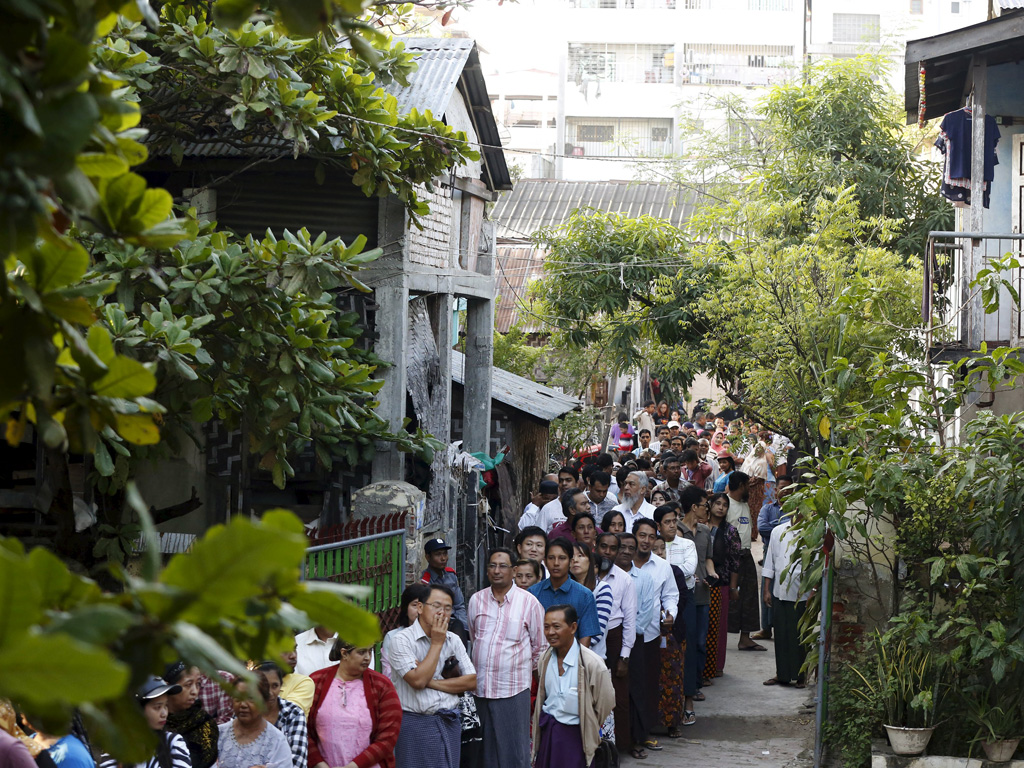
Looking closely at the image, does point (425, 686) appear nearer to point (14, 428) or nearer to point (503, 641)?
point (503, 641)

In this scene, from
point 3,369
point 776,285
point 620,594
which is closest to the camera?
point 3,369

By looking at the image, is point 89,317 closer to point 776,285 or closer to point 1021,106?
point 1021,106

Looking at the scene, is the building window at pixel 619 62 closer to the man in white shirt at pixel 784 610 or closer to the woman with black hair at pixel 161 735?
the man in white shirt at pixel 784 610

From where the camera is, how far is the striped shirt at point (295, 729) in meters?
5.02

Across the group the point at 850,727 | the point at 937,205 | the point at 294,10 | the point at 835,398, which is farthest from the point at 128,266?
the point at 937,205

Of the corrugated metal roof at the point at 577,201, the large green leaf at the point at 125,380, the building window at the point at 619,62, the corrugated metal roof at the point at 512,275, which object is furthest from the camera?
the building window at the point at 619,62

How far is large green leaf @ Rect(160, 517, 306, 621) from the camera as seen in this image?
1.41 m

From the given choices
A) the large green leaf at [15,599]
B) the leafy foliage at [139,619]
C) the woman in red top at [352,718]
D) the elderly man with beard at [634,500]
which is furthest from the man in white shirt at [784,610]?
the large green leaf at [15,599]

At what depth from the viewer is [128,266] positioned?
628 cm

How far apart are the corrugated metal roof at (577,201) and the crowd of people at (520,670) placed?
17.7 meters

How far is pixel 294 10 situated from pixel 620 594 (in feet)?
22.4

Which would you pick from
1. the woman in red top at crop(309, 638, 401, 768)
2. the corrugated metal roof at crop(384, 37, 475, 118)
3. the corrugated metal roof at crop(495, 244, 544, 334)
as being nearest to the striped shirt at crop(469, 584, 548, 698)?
the woman in red top at crop(309, 638, 401, 768)

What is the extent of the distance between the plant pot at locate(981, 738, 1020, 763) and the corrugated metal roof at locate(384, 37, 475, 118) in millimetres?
6420

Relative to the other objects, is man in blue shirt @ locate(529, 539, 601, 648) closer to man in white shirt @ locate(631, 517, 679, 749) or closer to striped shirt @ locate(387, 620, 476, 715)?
man in white shirt @ locate(631, 517, 679, 749)
